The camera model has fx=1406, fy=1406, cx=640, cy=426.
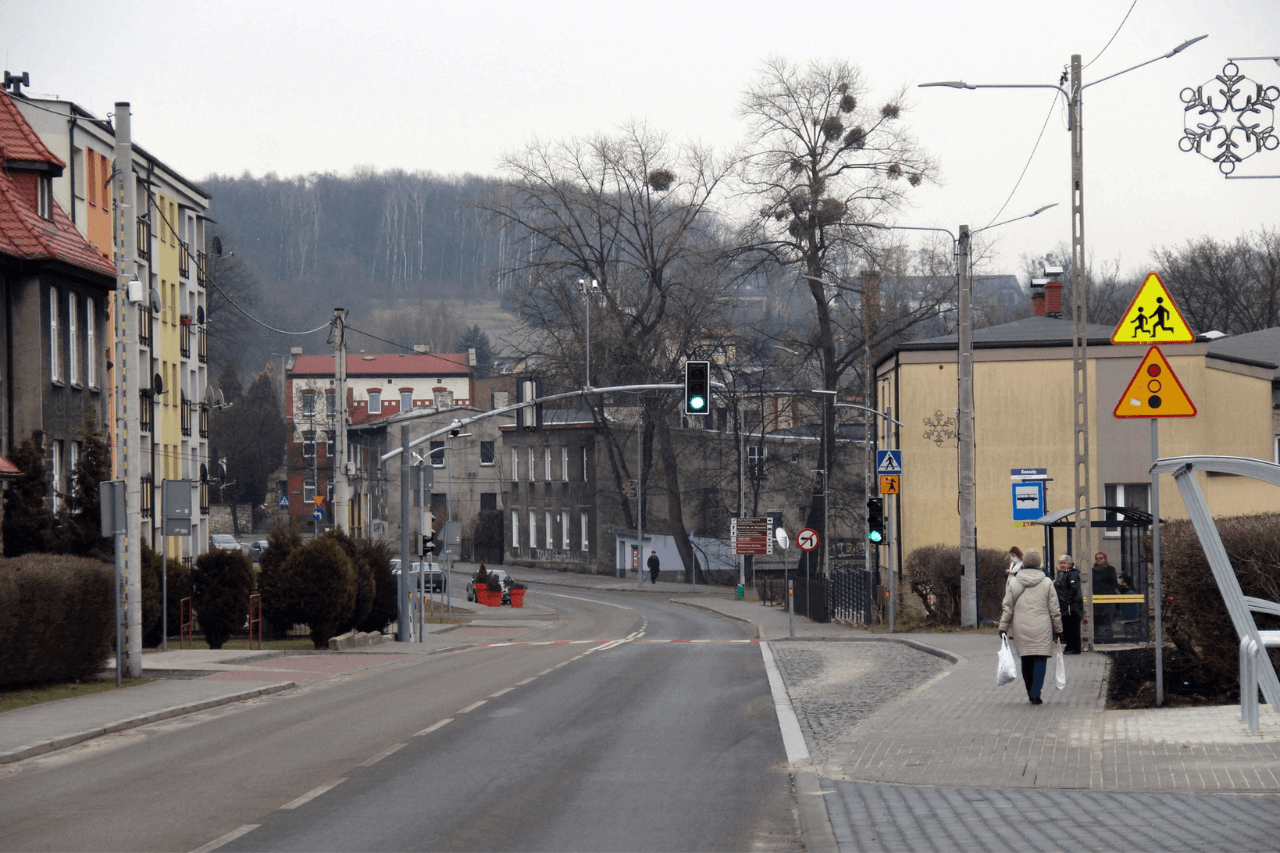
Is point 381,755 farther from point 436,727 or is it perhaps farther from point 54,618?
point 54,618

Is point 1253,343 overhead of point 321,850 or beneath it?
overhead

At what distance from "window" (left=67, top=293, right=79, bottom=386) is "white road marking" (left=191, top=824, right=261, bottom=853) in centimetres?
2583

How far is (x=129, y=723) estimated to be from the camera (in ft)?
51.7

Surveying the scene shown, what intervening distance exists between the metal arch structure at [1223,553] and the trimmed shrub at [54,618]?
1419 cm

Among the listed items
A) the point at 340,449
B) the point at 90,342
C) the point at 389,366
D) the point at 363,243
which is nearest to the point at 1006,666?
the point at 340,449

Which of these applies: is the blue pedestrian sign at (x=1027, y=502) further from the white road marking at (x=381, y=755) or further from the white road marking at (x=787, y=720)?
the white road marking at (x=381, y=755)

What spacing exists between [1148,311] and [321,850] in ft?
30.1

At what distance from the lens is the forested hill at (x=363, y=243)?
160 m

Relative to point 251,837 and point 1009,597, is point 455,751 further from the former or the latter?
point 1009,597

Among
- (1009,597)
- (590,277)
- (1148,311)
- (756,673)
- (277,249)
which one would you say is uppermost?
(277,249)

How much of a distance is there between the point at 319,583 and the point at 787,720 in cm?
1704

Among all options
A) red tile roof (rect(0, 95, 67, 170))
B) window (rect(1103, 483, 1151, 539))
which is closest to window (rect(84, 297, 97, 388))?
red tile roof (rect(0, 95, 67, 170))

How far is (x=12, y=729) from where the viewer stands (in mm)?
14945

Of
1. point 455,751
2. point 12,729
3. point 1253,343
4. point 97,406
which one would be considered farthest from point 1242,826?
point 1253,343
